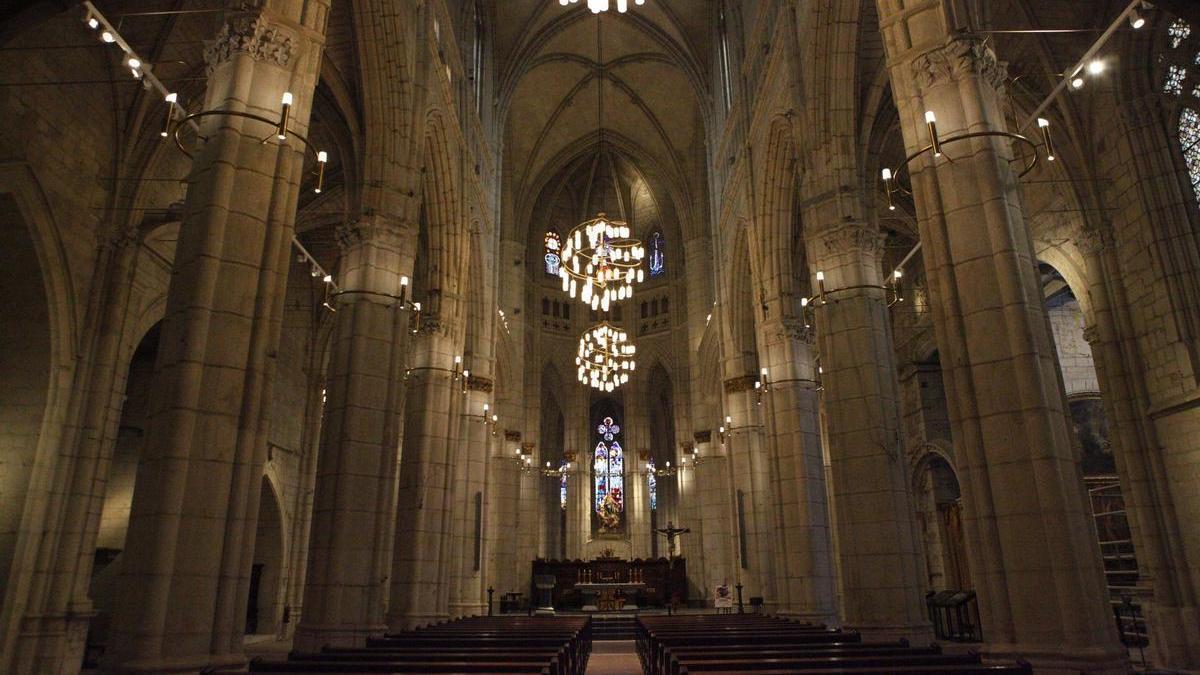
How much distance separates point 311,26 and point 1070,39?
15277 millimetres

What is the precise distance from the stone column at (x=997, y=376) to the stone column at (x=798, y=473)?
8.38 m

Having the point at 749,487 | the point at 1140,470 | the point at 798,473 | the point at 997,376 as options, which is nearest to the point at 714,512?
the point at 749,487

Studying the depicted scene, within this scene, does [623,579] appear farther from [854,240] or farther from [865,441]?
[854,240]

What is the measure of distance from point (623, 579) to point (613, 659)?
15361 mm

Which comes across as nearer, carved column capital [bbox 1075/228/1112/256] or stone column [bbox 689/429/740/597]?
carved column capital [bbox 1075/228/1112/256]

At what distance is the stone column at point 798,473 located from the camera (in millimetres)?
16062

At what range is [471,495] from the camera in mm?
22672

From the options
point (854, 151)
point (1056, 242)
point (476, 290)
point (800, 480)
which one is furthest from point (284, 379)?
point (1056, 242)

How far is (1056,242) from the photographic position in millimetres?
17375

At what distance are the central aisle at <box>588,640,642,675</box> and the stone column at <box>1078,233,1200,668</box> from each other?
9893 mm

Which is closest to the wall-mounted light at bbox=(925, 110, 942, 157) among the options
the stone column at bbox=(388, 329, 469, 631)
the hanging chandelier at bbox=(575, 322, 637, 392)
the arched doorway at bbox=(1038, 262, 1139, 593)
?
the stone column at bbox=(388, 329, 469, 631)

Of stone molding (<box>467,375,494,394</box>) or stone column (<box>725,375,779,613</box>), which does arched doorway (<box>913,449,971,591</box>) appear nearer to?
stone column (<box>725,375,779,613</box>)

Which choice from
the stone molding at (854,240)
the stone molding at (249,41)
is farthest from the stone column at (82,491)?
the stone molding at (854,240)

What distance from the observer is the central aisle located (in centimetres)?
1458
